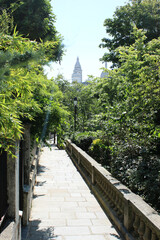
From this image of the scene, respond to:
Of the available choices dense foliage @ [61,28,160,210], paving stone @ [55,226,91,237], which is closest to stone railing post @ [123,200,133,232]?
dense foliage @ [61,28,160,210]

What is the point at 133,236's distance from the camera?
4.12 m

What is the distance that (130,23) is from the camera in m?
18.5

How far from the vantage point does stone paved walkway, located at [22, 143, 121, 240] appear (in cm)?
469

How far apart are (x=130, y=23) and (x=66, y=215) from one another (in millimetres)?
16580

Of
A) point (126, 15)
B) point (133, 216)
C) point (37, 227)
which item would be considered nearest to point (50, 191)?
point (37, 227)

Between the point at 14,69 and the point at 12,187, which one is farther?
the point at 12,187

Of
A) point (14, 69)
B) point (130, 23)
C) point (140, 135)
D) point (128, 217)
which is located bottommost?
point (128, 217)

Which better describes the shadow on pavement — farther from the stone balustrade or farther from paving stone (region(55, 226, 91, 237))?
the stone balustrade

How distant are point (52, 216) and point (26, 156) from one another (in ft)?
5.23

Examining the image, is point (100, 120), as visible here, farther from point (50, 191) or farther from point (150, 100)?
point (150, 100)

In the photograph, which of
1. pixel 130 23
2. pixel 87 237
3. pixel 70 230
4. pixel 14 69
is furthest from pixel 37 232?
pixel 130 23

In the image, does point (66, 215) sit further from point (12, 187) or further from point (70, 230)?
point (12, 187)

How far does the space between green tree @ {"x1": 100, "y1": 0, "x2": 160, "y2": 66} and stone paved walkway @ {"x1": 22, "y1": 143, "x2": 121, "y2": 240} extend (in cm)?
1297

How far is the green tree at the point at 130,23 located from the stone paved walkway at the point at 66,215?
1297cm
